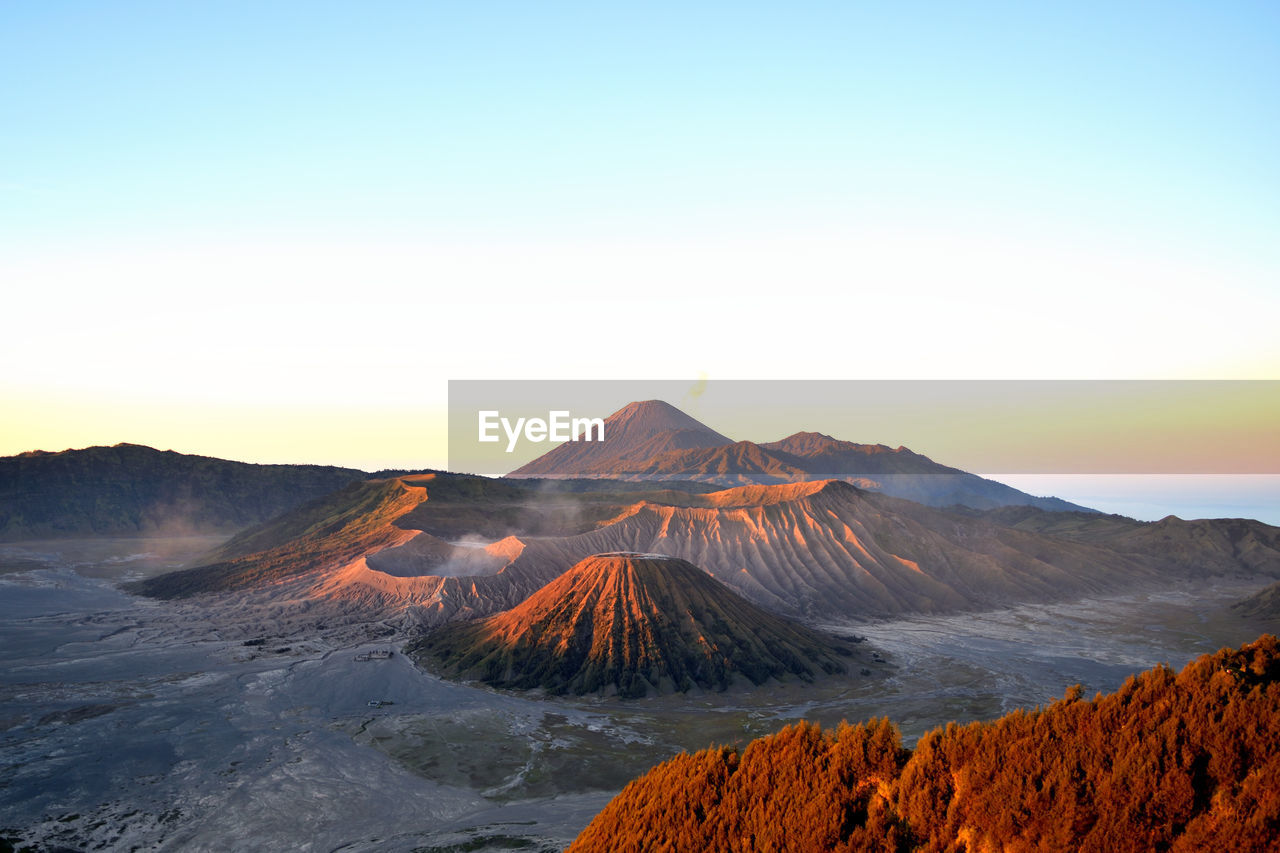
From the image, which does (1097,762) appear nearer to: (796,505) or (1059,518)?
(796,505)

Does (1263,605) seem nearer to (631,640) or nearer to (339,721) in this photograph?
(631,640)

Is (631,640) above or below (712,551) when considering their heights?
below

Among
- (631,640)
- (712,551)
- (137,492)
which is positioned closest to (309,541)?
(712,551)

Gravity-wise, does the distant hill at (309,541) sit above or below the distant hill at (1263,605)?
above

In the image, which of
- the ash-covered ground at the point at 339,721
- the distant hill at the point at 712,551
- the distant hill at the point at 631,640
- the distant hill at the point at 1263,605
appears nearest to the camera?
the ash-covered ground at the point at 339,721

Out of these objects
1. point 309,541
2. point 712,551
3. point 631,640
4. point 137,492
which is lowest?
point 631,640

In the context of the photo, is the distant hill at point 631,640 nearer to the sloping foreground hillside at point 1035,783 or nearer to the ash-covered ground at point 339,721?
the ash-covered ground at point 339,721

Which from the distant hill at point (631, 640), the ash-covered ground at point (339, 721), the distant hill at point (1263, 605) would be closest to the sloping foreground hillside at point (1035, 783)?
the ash-covered ground at point (339, 721)
